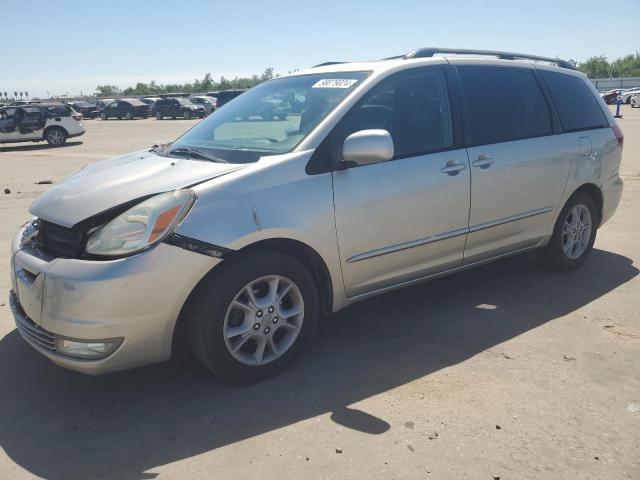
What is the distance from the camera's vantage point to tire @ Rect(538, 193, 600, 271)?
480cm

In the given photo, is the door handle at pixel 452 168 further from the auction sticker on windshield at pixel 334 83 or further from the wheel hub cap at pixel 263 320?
the wheel hub cap at pixel 263 320

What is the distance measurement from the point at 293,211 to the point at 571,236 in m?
2.97

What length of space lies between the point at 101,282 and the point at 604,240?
5.33 m

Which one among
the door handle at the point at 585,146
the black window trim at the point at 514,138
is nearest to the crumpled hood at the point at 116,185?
the black window trim at the point at 514,138

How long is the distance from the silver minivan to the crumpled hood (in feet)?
0.04

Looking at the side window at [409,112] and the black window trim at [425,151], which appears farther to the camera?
the side window at [409,112]

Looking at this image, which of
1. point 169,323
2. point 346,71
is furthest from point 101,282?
point 346,71

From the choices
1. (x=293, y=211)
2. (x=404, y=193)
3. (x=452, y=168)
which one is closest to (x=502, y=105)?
(x=452, y=168)

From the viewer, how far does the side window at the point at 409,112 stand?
3.52 m

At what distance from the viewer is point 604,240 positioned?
607 centimetres

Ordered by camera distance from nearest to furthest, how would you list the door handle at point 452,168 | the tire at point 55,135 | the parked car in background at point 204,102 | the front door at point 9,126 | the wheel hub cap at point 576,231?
1. the door handle at point 452,168
2. the wheel hub cap at point 576,231
3. the front door at point 9,126
4. the tire at point 55,135
5. the parked car in background at point 204,102

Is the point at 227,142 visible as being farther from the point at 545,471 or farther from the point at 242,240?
the point at 545,471

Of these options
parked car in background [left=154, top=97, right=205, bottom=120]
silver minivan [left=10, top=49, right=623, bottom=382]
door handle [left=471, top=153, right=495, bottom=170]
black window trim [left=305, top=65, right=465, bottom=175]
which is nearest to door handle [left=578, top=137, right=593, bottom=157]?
silver minivan [left=10, top=49, right=623, bottom=382]

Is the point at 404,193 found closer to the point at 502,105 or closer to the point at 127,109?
the point at 502,105
